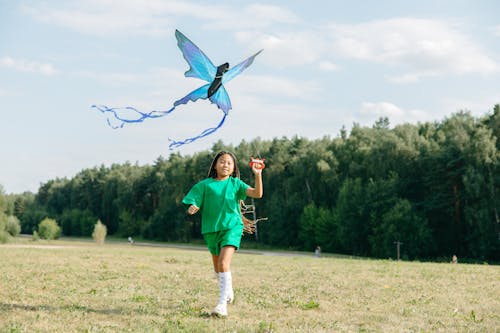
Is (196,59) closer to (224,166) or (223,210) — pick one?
(224,166)

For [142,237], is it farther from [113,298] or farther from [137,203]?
[113,298]

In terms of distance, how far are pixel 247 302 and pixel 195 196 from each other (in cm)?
214

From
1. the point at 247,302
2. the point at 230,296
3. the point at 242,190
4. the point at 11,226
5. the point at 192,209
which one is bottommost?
the point at 247,302

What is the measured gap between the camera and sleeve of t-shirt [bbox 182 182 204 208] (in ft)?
27.6

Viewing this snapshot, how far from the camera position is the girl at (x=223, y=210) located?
838 cm

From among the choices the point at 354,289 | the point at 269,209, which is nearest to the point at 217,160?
the point at 354,289

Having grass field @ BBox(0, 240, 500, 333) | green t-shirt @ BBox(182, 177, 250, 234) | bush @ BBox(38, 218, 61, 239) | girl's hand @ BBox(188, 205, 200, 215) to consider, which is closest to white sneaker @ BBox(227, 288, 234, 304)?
grass field @ BBox(0, 240, 500, 333)

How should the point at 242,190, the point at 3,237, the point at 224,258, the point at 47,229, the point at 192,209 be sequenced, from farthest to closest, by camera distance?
the point at 47,229 → the point at 3,237 → the point at 242,190 → the point at 224,258 → the point at 192,209

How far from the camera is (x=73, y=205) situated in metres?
121

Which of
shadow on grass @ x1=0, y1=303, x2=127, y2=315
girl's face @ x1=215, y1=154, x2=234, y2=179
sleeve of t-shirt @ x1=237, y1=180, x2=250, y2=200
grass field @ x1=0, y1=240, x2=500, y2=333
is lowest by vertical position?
shadow on grass @ x1=0, y1=303, x2=127, y2=315

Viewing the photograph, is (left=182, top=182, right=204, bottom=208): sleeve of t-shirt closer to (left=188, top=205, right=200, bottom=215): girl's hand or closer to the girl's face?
(left=188, top=205, right=200, bottom=215): girl's hand

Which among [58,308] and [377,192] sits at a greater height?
[377,192]

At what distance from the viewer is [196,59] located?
905 centimetres

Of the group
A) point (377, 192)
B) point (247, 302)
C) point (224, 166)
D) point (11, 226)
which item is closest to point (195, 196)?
point (224, 166)
